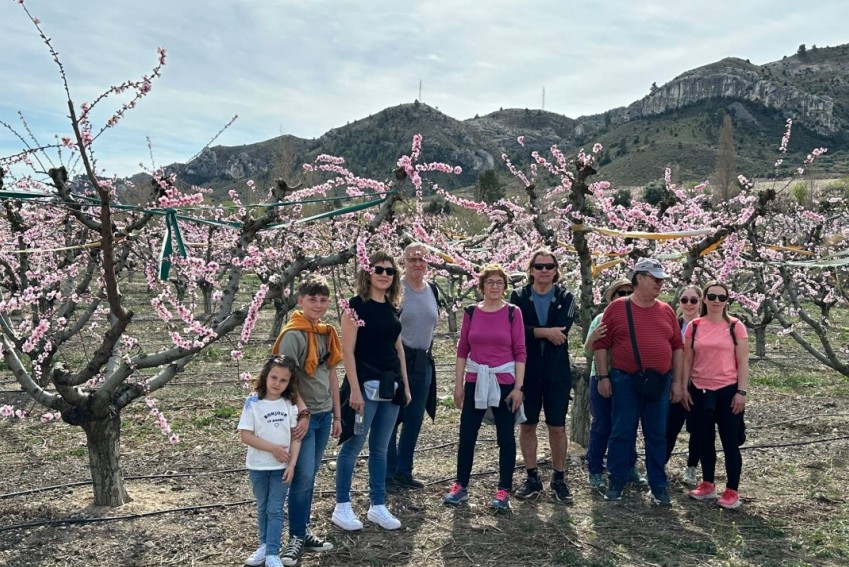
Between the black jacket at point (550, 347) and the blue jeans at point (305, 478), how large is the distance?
150 centimetres

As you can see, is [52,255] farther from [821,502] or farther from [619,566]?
[821,502]

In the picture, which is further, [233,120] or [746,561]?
[233,120]

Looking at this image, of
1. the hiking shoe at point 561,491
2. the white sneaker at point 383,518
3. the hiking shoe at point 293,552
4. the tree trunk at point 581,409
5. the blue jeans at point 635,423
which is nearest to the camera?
the hiking shoe at point 293,552

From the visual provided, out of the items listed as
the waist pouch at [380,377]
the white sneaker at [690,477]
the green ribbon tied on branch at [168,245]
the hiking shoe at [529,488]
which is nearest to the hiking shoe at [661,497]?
the white sneaker at [690,477]

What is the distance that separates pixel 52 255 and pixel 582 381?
7594 mm

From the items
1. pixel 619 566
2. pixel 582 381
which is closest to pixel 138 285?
pixel 582 381

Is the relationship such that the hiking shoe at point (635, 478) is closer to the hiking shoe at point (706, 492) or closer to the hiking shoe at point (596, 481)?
the hiking shoe at point (596, 481)

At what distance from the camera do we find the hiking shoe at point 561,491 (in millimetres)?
4602

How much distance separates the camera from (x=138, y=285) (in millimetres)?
24672

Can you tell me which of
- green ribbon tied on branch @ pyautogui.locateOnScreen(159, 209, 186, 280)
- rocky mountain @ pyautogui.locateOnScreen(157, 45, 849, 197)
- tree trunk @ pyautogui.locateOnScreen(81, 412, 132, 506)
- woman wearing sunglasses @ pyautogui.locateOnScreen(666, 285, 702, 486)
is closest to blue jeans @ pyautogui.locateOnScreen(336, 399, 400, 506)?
green ribbon tied on branch @ pyautogui.locateOnScreen(159, 209, 186, 280)

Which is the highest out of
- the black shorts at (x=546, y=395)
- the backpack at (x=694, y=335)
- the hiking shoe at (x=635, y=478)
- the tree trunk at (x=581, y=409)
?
the backpack at (x=694, y=335)

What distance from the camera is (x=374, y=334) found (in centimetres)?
403

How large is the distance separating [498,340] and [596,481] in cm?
151

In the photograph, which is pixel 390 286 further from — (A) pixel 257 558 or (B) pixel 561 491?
(B) pixel 561 491
